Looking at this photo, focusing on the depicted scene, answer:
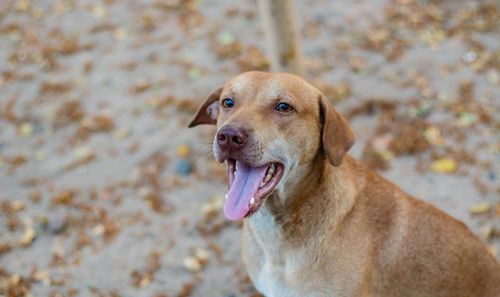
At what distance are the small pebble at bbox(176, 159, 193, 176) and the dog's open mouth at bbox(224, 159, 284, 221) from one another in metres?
2.60

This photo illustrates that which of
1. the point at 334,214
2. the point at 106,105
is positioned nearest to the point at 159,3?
the point at 106,105

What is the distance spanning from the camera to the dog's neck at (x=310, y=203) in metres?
3.36

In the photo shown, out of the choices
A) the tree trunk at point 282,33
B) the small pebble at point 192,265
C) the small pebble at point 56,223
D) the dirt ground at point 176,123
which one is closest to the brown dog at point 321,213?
the dirt ground at point 176,123

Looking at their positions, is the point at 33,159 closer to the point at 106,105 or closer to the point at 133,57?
the point at 106,105

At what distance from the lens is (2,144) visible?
21.7ft

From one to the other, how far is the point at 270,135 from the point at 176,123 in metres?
3.37

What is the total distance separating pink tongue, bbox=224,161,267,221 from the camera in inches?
125

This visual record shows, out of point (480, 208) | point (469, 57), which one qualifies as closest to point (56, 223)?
point (480, 208)

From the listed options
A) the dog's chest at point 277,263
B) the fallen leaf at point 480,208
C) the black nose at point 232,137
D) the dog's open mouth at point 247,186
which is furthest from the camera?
the fallen leaf at point 480,208

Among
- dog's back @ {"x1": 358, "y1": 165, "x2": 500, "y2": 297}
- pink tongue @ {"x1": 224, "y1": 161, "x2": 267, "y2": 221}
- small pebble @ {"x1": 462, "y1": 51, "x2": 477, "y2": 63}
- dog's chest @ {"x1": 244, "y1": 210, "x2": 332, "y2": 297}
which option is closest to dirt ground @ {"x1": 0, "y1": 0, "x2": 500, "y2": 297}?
small pebble @ {"x1": 462, "y1": 51, "x2": 477, "y2": 63}

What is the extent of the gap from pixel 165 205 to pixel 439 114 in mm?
3180

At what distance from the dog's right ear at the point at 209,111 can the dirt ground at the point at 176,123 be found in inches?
14.1

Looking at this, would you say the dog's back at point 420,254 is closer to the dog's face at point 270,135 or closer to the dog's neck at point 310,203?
the dog's neck at point 310,203

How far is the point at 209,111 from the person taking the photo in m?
3.98
